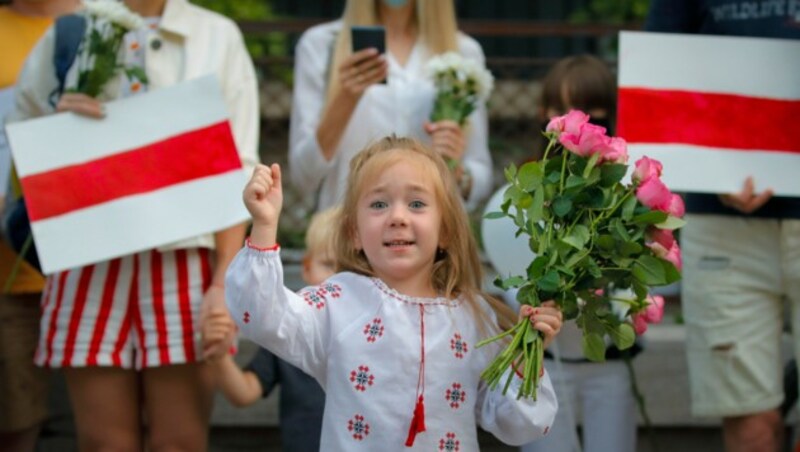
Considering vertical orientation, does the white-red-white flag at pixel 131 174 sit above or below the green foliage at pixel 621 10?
above

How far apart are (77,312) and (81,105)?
25.2 inches

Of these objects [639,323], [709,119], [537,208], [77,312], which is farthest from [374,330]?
[709,119]

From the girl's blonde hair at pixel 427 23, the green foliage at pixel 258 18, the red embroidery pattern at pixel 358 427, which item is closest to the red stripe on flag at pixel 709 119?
the girl's blonde hair at pixel 427 23

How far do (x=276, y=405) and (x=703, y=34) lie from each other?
2.25m

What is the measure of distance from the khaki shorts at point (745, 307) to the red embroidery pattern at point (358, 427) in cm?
176

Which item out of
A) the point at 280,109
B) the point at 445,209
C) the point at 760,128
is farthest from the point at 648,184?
the point at 280,109

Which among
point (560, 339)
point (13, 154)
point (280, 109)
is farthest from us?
point (280, 109)

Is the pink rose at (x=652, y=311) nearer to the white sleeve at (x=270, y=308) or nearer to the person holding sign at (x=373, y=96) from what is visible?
the white sleeve at (x=270, y=308)

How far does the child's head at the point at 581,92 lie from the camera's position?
16.4 feet

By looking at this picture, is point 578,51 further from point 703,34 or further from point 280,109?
point 703,34

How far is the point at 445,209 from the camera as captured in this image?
139 inches

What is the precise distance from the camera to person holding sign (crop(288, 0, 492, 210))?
4.76 metres

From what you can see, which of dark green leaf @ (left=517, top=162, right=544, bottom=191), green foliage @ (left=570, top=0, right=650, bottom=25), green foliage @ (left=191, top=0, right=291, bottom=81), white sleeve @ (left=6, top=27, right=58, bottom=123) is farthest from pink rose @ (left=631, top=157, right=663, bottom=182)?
green foliage @ (left=570, top=0, right=650, bottom=25)

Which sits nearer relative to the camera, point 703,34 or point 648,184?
point 648,184
